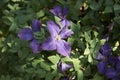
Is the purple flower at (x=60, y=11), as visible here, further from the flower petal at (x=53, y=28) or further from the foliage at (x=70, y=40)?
the flower petal at (x=53, y=28)

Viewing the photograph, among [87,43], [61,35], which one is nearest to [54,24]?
[61,35]

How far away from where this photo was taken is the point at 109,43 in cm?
194

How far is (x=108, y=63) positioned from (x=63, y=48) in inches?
11.3

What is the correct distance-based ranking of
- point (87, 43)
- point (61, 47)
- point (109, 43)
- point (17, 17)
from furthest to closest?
point (17, 17) → point (109, 43) → point (87, 43) → point (61, 47)

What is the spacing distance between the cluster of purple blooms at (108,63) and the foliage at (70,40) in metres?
0.03

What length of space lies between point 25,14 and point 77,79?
627 millimetres

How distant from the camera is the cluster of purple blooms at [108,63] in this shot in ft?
5.70

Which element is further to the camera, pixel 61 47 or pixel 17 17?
pixel 17 17

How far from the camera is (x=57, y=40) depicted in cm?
171

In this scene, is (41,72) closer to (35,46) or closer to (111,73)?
(35,46)

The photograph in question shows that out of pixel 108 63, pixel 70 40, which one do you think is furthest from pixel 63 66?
pixel 108 63

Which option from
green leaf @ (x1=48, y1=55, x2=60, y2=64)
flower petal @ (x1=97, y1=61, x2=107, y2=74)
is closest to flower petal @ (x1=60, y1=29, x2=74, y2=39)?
green leaf @ (x1=48, y1=55, x2=60, y2=64)

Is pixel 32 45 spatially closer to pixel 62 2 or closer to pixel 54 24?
pixel 54 24

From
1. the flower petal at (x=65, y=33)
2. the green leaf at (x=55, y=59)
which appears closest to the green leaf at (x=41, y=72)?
the green leaf at (x=55, y=59)
